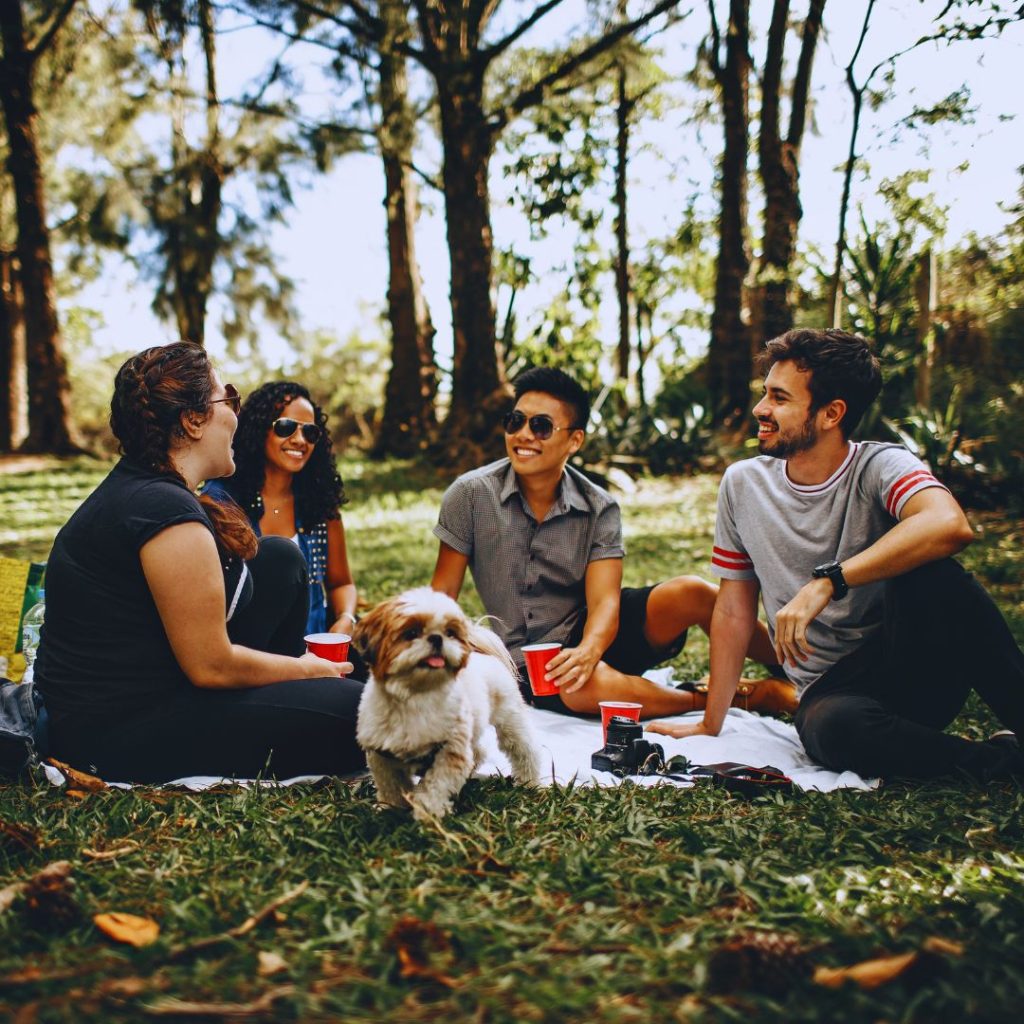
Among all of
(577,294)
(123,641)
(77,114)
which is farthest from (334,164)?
(123,641)

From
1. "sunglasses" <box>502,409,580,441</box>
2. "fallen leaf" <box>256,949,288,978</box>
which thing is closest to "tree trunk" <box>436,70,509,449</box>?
"sunglasses" <box>502,409,580,441</box>

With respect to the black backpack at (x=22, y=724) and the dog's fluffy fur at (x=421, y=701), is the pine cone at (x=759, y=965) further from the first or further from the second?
the black backpack at (x=22, y=724)

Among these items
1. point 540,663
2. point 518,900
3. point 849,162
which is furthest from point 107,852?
point 849,162

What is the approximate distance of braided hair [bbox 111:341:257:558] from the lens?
300 cm

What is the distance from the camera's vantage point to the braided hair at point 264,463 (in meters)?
4.50

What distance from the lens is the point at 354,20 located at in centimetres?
1179

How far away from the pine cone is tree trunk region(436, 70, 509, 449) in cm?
1075

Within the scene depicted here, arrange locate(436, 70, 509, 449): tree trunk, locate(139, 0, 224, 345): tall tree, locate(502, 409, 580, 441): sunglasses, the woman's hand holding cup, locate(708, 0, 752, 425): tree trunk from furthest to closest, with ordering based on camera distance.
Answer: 1. locate(139, 0, 224, 345): tall tree
2. locate(708, 0, 752, 425): tree trunk
3. locate(436, 70, 509, 449): tree trunk
4. locate(502, 409, 580, 441): sunglasses
5. the woman's hand holding cup

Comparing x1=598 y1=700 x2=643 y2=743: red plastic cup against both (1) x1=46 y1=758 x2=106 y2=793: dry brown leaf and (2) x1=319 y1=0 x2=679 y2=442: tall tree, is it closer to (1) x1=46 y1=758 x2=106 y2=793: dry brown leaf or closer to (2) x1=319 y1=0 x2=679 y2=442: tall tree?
(1) x1=46 y1=758 x2=106 y2=793: dry brown leaf

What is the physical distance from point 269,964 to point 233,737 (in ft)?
4.38

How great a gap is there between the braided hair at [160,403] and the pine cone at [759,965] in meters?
2.06

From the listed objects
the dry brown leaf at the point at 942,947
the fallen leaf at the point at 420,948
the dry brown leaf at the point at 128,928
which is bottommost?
the dry brown leaf at the point at 942,947

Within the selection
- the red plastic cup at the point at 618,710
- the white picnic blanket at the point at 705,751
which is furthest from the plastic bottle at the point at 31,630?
the red plastic cup at the point at 618,710

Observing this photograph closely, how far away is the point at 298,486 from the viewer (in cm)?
473
